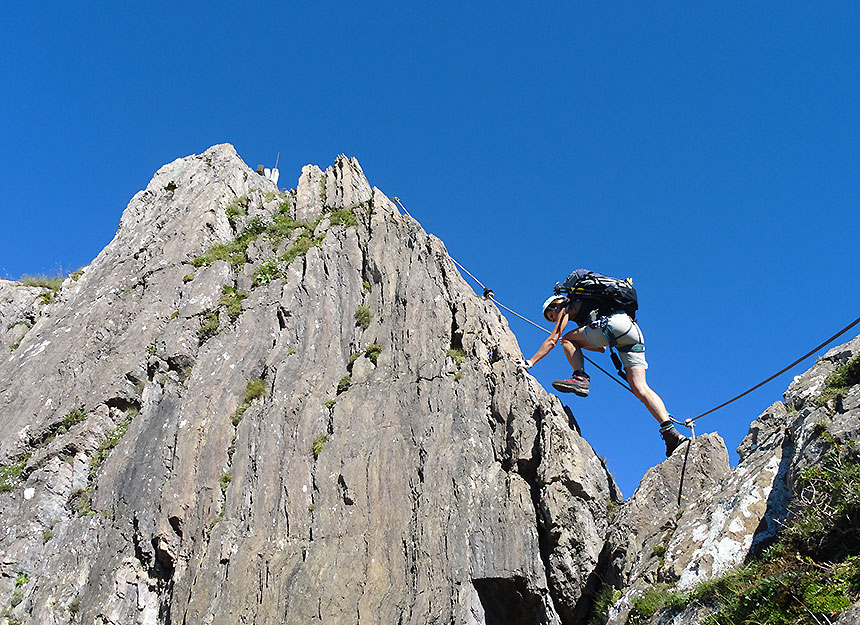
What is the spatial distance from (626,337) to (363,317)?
294 inches

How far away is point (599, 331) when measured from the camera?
1516cm

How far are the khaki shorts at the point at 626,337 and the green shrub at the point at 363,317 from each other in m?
6.66

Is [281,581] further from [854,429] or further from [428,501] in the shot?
[854,429]

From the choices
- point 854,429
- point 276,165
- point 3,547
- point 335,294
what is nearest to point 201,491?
point 3,547

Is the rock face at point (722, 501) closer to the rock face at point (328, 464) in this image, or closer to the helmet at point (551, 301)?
the rock face at point (328, 464)

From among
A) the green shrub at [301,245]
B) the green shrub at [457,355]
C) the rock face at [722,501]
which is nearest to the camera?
the rock face at [722,501]

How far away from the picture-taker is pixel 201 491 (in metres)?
14.7

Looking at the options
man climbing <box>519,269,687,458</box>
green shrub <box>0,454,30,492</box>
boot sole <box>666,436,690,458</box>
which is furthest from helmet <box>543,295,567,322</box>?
green shrub <box>0,454,30,492</box>

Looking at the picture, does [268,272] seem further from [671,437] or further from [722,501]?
[722,501]

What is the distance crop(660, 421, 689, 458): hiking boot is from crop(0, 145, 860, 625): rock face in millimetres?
501

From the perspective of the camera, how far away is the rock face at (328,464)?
12055 mm

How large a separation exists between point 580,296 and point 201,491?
9794mm

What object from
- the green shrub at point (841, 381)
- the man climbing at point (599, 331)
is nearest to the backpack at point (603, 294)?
the man climbing at point (599, 331)

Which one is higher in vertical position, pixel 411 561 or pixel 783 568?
pixel 411 561
